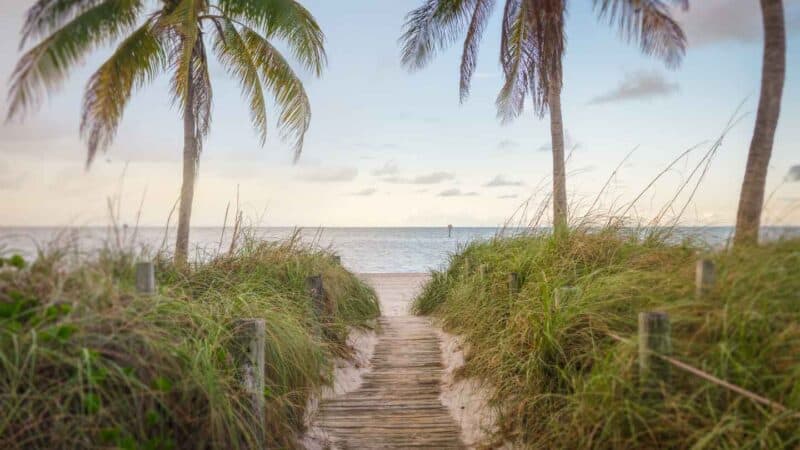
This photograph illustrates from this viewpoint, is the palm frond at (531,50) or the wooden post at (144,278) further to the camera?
the palm frond at (531,50)

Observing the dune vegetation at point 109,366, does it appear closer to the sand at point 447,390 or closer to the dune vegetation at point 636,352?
the sand at point 447,390

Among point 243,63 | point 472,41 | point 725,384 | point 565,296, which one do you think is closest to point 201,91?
point 243,63

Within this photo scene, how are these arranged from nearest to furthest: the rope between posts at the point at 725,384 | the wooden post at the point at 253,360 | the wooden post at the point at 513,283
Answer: the rope between posts at the point at 725,384, the wooden post at the point at 253,360, the wooden post at the point at 513,283

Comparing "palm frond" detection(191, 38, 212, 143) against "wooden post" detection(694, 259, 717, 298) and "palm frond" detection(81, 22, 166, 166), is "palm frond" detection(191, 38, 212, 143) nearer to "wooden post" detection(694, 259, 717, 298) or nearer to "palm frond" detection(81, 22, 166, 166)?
"palm frond" detection(81, 22, 166, 166)

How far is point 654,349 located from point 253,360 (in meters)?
2.68

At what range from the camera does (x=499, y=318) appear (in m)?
Answer: 6.16

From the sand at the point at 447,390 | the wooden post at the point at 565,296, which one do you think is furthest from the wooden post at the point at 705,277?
the sand at the point at 447,390

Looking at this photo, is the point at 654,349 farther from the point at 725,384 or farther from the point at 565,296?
the point at 565,296

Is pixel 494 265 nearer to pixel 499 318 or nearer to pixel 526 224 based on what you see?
pixel 526 224

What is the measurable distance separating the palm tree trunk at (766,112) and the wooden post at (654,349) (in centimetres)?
258

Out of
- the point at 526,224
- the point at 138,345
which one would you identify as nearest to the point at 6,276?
the point at 138,345

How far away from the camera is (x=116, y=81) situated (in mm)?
8898

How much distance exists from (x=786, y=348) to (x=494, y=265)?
4.66 m

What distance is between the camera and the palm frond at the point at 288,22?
974 cm
